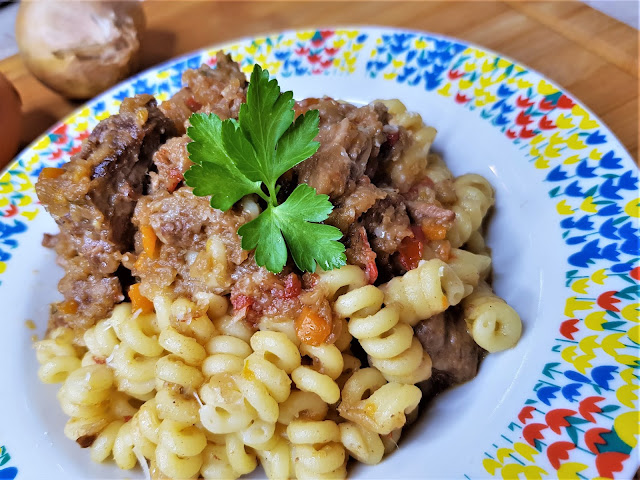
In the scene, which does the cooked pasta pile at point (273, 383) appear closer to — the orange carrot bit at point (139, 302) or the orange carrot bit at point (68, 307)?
the orange carrot bit at point (139, 302)

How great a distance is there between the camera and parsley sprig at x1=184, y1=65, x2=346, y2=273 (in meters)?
2.03

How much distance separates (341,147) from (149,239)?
882 mm

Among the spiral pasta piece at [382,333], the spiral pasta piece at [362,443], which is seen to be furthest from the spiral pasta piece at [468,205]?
the spiral pasta piece at [362,443]

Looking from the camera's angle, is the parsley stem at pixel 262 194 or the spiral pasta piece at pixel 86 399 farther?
the spiral pasta piece at pixel 86 399

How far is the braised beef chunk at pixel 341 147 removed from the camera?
220cm

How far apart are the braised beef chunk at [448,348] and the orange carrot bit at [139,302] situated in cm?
114

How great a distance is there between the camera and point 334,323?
2.13m

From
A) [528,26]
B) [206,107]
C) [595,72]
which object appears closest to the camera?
[206,107]

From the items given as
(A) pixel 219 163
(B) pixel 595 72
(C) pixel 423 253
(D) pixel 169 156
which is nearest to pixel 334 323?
(C) pixel 423 253

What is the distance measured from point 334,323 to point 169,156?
99cm

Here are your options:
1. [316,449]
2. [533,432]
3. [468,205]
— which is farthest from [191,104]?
[533,432]

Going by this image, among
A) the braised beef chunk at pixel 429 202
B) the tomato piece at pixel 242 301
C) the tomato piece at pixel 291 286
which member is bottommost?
the tomato piece at pixel 242 301

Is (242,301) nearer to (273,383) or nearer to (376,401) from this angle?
(273,383)

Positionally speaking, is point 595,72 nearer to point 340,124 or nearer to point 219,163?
point 340,124
